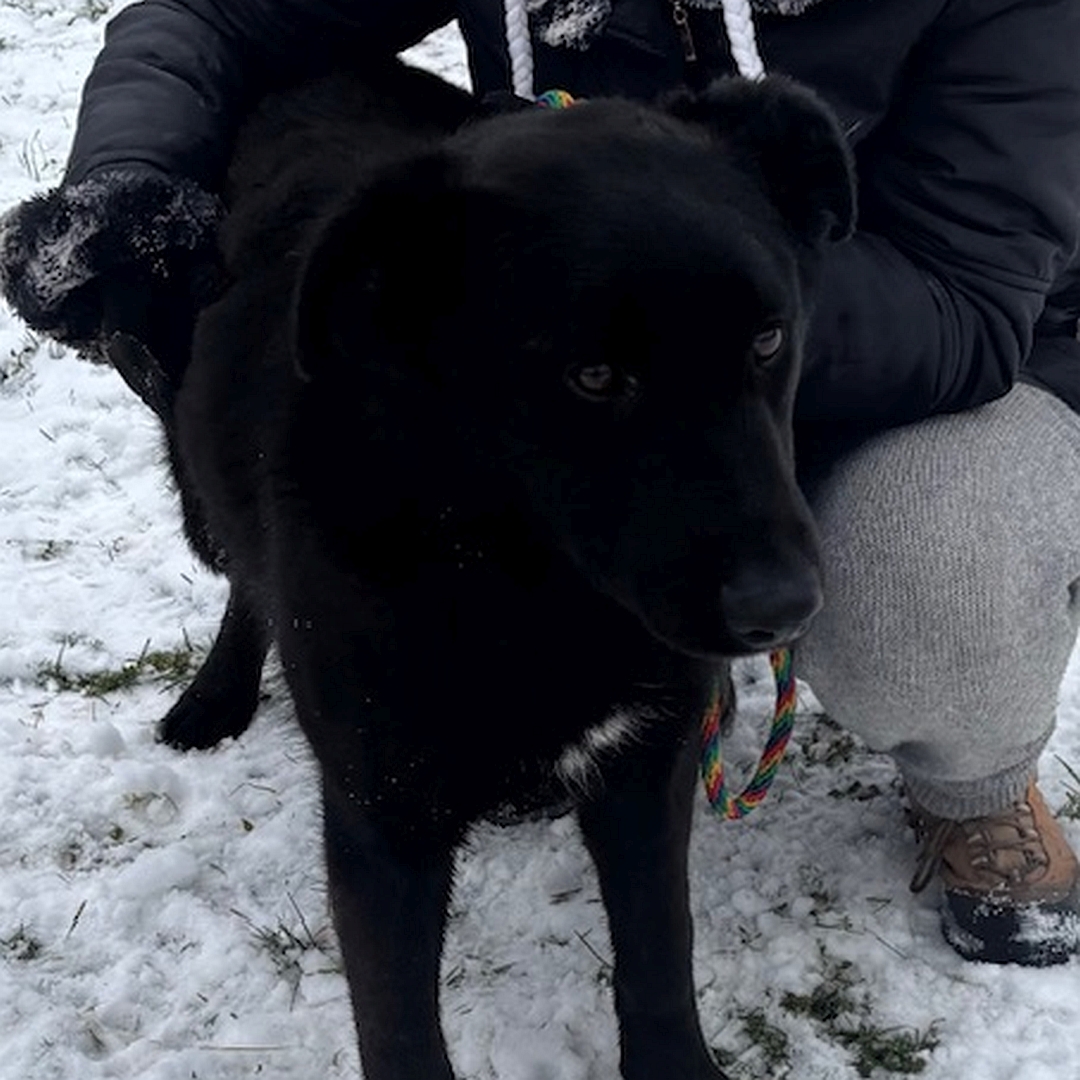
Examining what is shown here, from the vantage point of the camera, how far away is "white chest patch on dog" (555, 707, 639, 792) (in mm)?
1861

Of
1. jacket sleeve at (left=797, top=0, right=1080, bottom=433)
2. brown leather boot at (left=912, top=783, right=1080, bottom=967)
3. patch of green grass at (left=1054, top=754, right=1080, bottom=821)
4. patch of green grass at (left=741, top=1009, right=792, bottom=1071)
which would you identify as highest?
jacket sleeve at (left=797, top=0, right=1080, bottom=433)

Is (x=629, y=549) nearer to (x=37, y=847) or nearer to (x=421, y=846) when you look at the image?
(x=421, y=846)

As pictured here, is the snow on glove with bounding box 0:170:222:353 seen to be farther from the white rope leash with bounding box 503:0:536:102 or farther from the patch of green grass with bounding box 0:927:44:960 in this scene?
the patch of green grass with bounding box 0:927:44:960

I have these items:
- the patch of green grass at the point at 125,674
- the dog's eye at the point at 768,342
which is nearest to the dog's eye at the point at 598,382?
the dog's eye at the point at 768,342

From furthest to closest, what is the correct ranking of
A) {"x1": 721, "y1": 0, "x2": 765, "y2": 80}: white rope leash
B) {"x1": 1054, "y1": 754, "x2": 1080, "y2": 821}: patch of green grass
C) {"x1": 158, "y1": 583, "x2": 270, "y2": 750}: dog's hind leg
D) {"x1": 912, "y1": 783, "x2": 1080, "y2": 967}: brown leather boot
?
{"x1": 158, "y1": 583, "x2": 270, "y2": 750}: dog's hind leg < {"x1": 1054, "y1": 754, "x2": 1080, "y2": 821}: patch of green grass < {"x1": 912, "y1": 783, "x2": 1080, "y2": 967}: brown leather boot < {"x1": 721, "y1": 0, "x2": 765, "y2": 80}: white rope leash

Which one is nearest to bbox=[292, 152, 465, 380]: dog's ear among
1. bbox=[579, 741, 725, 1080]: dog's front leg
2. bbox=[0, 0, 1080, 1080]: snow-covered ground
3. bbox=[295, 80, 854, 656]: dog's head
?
bbox=[295, 80, 854, 656]: dog's head

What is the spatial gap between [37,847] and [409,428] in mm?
1271

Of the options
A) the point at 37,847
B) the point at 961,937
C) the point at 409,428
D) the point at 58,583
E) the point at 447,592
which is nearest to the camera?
the point at 409,428

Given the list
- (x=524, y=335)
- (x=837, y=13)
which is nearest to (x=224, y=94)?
(x=837, y=13)

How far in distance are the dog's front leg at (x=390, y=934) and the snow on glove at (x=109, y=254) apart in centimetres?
70

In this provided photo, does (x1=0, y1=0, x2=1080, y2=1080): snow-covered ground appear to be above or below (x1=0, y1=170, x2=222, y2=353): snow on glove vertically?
below

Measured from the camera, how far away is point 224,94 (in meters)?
2.37

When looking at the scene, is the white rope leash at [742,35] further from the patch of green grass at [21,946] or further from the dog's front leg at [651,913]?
the patch of green grass at [21,946]

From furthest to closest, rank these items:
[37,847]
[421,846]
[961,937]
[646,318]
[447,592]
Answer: [37,847], [961,937], [421,846], [447,592], [646,318]
